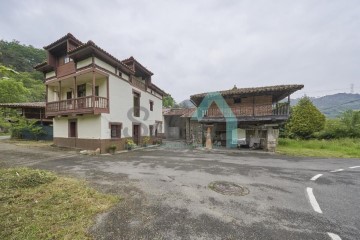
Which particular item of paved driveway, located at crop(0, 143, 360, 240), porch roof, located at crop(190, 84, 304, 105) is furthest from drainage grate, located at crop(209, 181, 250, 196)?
porch roof, located at crop(190, 84, 304, 105)

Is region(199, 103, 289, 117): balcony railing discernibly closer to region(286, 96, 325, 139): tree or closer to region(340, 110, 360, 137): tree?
region(286, 96, 325, 139): tree

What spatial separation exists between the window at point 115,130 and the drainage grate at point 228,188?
427 inches

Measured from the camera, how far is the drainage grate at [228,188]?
17.9 feet

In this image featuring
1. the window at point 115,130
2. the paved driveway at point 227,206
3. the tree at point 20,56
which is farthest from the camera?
the tree at point 20,56

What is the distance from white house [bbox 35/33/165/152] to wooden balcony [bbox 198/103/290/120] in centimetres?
819

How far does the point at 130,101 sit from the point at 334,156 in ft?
59.1

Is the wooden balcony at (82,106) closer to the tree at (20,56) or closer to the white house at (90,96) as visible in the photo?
the white house at (90,96)

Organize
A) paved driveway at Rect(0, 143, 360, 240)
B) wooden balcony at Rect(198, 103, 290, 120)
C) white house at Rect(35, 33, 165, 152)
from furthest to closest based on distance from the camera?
1. wooden balcony at Rect(198, 103, 290, 120)
2. white house at Rect(35, 33, 165, 152)
3. paved driveway at Rect(0, 143, 360, 240)

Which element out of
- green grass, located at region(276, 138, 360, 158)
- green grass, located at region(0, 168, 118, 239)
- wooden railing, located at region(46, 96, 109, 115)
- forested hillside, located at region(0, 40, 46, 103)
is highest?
forested hillside, located at region(0, 40, 46, 103)

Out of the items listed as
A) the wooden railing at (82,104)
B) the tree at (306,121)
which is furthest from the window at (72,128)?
the tree at (306,121)

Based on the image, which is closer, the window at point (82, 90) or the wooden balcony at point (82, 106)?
the wooden balcony at point (82, 106)

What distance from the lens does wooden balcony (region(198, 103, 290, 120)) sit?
14530 mm

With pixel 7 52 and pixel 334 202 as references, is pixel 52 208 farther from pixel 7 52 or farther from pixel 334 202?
pixel 7 52

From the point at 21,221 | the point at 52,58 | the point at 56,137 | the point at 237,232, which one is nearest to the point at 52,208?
the point at 21,221
